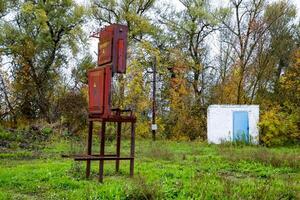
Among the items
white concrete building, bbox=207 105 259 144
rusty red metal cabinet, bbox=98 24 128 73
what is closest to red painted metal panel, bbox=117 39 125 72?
rusty red metal cabinet, bbox=98 24 128 73

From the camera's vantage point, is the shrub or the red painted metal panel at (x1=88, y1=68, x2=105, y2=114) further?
the shrub

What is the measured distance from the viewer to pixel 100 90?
9.93m

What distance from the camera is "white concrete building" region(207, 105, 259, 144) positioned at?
89.1 ft

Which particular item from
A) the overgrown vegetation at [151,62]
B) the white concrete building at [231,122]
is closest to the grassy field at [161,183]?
the white concrete building at [231,122]

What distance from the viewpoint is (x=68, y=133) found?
28062 mm

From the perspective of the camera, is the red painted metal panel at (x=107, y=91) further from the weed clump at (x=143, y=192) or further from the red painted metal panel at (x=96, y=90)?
the weed clump at (x=143, y=192)

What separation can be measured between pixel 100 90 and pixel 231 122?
18.5 m

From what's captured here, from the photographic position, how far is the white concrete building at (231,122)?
27.2m

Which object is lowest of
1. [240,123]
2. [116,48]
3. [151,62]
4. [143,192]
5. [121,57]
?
[143,192]

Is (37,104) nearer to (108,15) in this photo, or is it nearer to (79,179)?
(108,15)

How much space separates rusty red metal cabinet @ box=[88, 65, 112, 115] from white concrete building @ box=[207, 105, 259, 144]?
17.7 meters

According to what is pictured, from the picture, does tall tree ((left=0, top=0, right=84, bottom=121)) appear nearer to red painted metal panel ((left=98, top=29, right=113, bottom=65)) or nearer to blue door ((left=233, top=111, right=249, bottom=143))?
blue door ((left=233, top=111, right=249, bottom=143))

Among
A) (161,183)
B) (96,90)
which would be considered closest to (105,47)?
(96,90)

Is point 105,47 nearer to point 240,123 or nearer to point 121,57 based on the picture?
point 121,57
